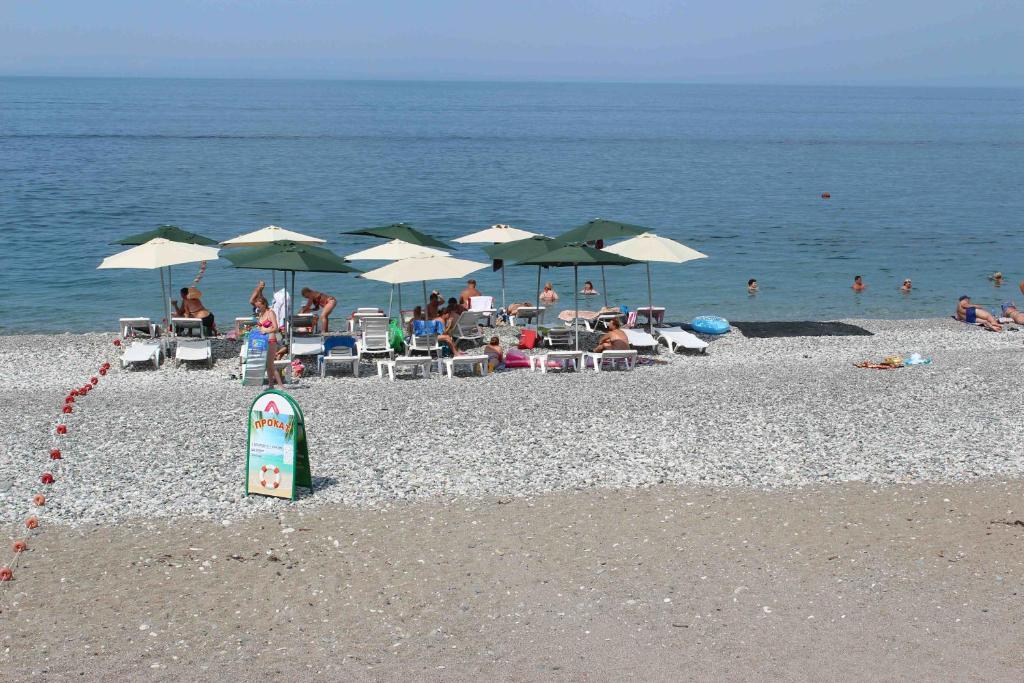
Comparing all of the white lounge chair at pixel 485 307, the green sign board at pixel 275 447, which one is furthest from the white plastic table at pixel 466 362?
the green sign board at pixel 275 447

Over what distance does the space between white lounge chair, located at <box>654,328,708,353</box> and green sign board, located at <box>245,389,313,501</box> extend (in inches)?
384

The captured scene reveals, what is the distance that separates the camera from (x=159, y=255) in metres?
17.7

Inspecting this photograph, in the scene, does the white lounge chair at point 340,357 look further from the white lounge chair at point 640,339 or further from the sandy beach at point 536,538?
the white lounge chair at point 640,339

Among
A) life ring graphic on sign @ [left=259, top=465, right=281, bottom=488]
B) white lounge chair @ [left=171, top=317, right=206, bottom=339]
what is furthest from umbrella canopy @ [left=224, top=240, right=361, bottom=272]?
life ring graphic on sign @ [left=259, top=465, right=281, bottom=488]

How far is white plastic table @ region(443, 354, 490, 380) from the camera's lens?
16.9 meters

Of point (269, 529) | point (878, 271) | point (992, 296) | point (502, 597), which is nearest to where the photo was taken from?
point (502, 597)

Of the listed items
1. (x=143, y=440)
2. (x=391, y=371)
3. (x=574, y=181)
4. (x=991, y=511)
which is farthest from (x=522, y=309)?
(x=574, y=181)

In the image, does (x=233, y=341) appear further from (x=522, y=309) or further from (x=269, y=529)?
(x=269, y=529)

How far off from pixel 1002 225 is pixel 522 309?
30684mm

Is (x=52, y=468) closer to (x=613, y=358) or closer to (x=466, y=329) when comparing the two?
(x=466, y=329)

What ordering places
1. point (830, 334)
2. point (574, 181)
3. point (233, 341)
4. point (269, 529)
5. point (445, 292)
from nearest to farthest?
point (269, 529) < point (233, 341) < point (830, 334) < point (445, 292) < point (574, 181)

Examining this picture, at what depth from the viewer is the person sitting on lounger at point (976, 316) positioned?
22641 millimetres

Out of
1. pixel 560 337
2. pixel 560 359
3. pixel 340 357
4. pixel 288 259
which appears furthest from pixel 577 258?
pixel 288 259

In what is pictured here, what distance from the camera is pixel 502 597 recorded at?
8.84 m
